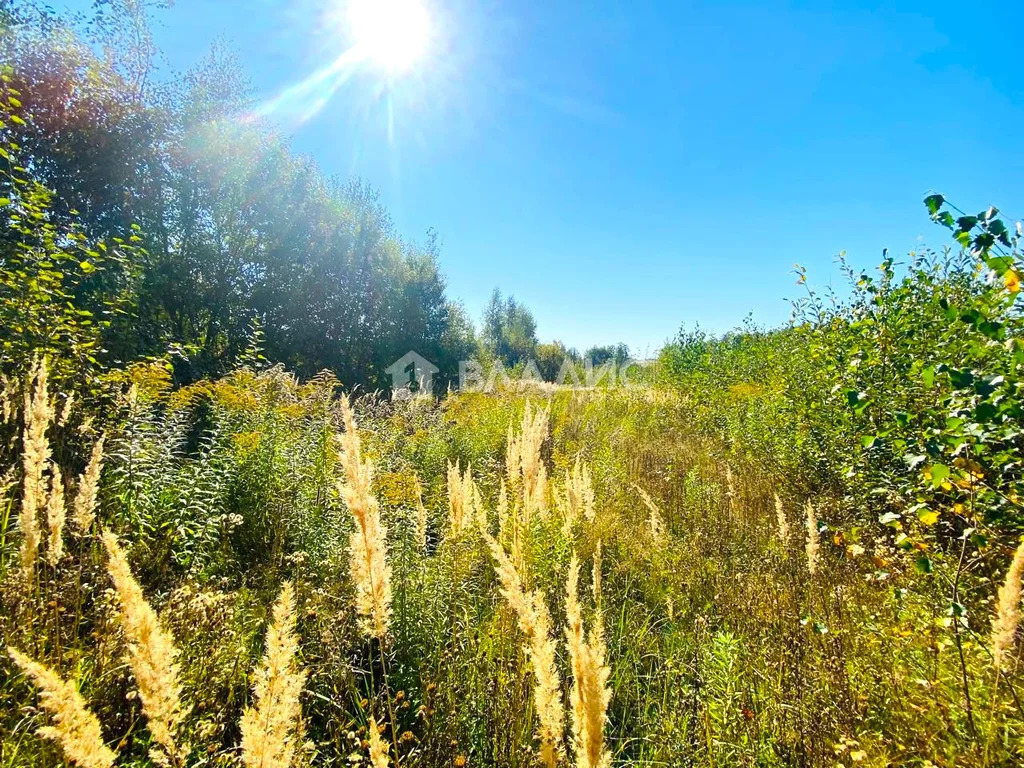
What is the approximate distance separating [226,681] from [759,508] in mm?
4202

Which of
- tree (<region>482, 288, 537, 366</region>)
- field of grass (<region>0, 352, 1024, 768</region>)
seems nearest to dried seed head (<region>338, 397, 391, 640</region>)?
field of grass (<region>0, 352, 1024, 768</region>)

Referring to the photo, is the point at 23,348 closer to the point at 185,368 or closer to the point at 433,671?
the point at 433,671

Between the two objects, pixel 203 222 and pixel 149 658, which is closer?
pixel 149 658

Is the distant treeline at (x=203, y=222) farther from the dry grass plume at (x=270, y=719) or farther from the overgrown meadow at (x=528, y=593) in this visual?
the dry grass plume at (x=270, y=719)

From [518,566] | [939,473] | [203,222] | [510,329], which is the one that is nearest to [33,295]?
[518,566]

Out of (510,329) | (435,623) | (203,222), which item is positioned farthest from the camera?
(510,329)

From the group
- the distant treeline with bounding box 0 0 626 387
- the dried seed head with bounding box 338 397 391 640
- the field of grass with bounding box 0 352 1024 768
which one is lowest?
the field of grass with bounding box 0 352 1024 768

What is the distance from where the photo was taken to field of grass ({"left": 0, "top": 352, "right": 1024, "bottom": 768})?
1.06 meters

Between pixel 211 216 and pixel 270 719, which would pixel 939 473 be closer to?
pixel 270 719

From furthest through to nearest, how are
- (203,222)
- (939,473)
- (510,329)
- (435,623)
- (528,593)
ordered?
(510,329)
(203,222)
(435,623)
(528,593)
(939,473)

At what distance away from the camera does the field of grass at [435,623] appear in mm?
1063

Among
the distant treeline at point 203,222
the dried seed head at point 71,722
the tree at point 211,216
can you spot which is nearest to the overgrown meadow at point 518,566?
the dried seed head at point 71,722

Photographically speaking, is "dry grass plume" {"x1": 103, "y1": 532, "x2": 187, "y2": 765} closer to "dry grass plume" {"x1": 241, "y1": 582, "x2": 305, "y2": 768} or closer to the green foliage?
"dry grass plume" {"x1": 241, "y1": 582, "x2": 305, "y2": 768}

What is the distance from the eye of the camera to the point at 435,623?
2.16 m
